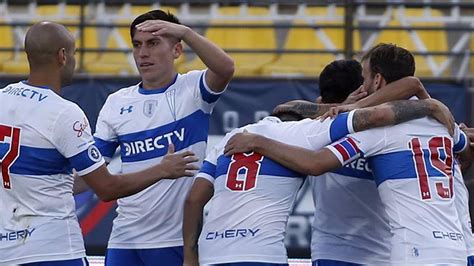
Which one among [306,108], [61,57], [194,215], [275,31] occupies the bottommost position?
[275,31]

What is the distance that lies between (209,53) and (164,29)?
0.27 m

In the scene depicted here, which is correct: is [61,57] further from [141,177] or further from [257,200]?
[257,200]

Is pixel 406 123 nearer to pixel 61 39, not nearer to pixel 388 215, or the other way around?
pixel 388 215

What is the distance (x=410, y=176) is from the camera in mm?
5250

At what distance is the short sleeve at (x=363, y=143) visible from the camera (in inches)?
207

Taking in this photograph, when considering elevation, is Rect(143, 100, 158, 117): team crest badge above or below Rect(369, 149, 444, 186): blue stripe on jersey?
above

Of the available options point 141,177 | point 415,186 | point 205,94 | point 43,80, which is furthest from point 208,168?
point 415,186

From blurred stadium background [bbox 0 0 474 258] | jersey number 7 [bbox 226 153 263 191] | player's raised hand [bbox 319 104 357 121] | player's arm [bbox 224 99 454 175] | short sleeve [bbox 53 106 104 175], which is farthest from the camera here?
blurred stadium background [bbox 0 0 474 258]

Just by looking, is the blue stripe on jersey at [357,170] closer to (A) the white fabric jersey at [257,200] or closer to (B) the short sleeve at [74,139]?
(A) the white fabric jersey at [257,200]

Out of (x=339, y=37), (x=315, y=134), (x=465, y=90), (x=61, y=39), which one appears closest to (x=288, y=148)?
(x=315, y=134)

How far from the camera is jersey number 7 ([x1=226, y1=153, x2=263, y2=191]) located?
5.33m

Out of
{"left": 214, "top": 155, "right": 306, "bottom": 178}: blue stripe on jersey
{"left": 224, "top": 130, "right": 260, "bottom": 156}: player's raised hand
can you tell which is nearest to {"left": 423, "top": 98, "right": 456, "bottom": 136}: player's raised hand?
{"left": 214, "top": 155, "right": 306, "bottom": 178}: blue stripe on jersey

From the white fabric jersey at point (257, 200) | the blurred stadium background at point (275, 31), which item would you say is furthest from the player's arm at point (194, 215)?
the blurred stadium background at point (275, 31)

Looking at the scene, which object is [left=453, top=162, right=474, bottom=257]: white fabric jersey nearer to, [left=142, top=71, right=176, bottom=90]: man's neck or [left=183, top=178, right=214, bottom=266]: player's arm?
[left=183, top=178, right=214, bottom=266]: player's arm
